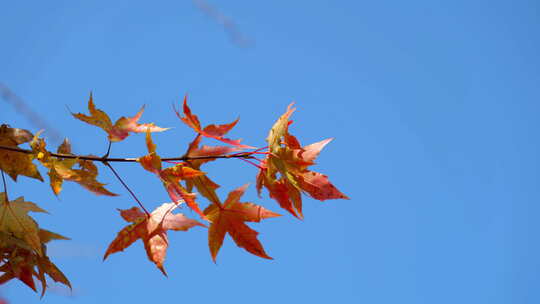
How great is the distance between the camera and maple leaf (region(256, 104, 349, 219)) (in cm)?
109

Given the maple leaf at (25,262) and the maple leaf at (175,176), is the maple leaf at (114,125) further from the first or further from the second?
the maple leaf at (25,262)

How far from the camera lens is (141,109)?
1243mm

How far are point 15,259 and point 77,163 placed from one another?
0.89ft

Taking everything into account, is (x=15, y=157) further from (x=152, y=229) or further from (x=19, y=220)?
(x=152, y=229)

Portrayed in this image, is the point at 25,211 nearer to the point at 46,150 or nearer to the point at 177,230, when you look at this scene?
the point at 46,150

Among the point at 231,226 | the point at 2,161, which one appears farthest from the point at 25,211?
the point at 231,226

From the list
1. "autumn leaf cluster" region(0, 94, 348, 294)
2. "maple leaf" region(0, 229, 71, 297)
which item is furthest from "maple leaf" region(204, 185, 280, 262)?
"maple leaf" region(0, 229, 71, 297)

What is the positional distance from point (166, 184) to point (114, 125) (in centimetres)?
21

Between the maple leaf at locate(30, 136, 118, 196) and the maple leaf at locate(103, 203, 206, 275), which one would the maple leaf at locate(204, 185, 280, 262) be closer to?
the maple leaf at locate(103, 203, 206, 275)

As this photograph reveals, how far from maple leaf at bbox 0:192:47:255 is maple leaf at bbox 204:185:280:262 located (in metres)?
0.36

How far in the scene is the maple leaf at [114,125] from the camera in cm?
116

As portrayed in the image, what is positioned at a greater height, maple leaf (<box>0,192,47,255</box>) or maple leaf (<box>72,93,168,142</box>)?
maple leaf (<box>72,93,168,142</box>)

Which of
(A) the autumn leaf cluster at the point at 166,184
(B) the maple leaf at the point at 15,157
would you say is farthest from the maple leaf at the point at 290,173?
(B) the maple leaf at the point at 15,157

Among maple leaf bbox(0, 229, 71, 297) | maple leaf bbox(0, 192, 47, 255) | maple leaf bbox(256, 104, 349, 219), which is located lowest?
maple leaf bbox(0, 229, 71, 297)
